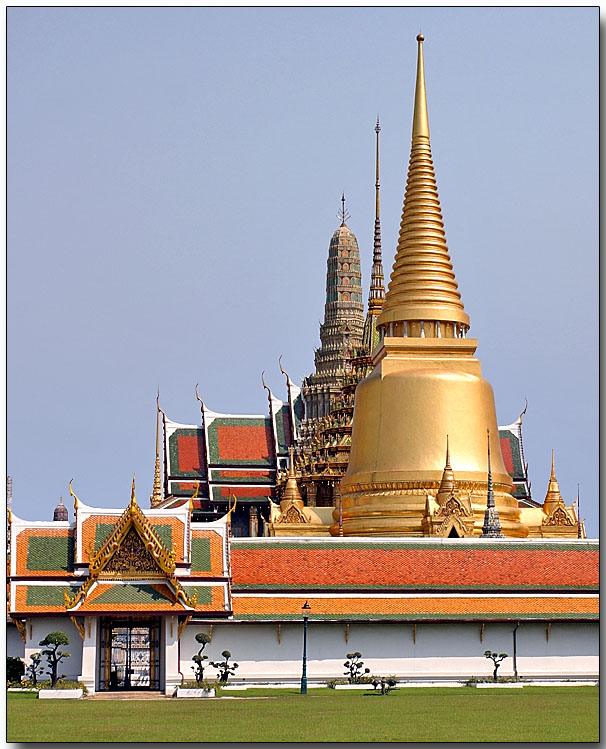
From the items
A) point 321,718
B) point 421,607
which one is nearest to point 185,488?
point 421,607

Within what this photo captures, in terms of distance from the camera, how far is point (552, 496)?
141ft

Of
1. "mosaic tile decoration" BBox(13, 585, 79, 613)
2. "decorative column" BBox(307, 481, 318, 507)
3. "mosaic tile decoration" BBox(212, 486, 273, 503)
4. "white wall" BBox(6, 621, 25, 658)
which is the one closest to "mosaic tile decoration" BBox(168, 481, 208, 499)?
"mosaic tile decoration" BBox(212, 486, 273, 503)

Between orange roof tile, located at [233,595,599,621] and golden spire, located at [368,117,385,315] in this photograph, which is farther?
golden spire, located at [368,117,385,315]

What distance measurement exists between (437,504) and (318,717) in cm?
1567

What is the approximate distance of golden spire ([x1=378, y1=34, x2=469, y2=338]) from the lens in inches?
1635

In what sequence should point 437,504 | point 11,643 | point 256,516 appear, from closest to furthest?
A: point 11,643 < point 437,504 < point 256,516

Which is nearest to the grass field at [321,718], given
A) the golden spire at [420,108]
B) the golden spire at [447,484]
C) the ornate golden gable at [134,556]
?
the ornate golden gable at [134,556]

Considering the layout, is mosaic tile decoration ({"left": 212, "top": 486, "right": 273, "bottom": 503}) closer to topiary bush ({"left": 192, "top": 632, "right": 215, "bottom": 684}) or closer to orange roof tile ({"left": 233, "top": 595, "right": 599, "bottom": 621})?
orange roof tile ({"left": 233, "top": 595, "right": 599, "bottom": 621})

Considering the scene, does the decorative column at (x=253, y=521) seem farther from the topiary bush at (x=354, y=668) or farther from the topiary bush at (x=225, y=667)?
the topiary bush at (x=225, y=667)

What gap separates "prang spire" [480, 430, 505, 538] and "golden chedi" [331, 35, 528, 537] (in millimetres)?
565

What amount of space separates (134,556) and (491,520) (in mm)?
10922

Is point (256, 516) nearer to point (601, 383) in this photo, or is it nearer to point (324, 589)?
point (324, 589)

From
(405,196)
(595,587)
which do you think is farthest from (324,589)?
(405,196)

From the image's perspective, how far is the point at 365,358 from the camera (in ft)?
173
